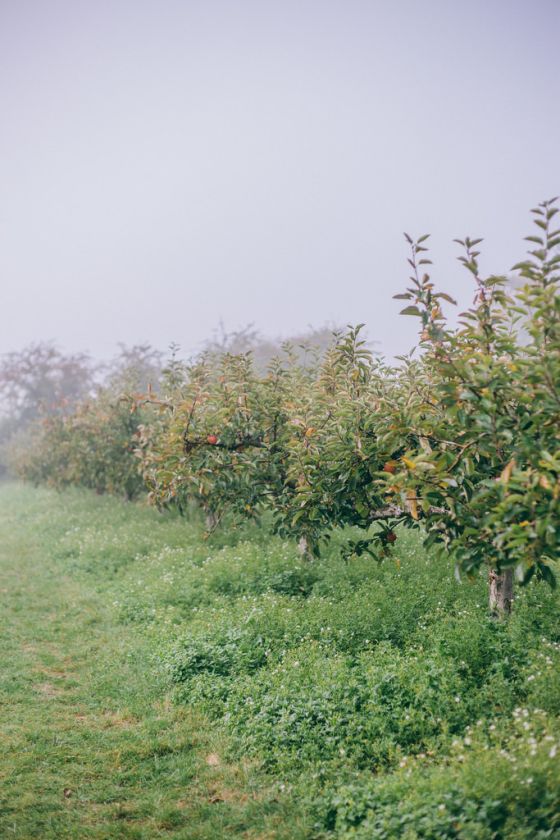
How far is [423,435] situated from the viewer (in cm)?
536

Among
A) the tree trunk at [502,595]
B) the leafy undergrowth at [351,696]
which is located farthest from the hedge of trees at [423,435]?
the leafy undergrowth at [351,696]

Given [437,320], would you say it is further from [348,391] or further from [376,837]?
[376,837]

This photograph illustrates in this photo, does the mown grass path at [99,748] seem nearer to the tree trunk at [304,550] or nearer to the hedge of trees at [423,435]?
the hedge of trees at [423,435]

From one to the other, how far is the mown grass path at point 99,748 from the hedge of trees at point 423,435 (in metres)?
2.44

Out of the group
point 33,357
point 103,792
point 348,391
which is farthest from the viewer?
point 33,357

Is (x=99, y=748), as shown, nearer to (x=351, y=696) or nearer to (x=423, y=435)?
(x=351, y=696)

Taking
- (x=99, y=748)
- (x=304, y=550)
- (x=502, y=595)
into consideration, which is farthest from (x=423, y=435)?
(x=304, y=550)

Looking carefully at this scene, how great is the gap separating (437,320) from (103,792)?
496 cm

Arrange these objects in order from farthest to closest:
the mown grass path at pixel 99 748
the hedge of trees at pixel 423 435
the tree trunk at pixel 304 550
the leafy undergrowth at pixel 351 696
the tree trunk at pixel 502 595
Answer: the tree trunk at pixel 304 550 < the tree trunk at pixel 502 595 < the mown grass path at pixel 99 748 < the hedge of trees at pixel 423 435 < the leafy undergrowth at pixel 351 696

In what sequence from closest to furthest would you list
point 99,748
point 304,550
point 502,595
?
point 99,748, point 502,595, point 304,550

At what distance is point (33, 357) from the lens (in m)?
50.5

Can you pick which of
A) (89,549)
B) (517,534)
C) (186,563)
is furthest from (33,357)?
(517,534)

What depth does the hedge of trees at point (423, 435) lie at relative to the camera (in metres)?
4.31

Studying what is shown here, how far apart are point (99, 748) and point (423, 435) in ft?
14.0
